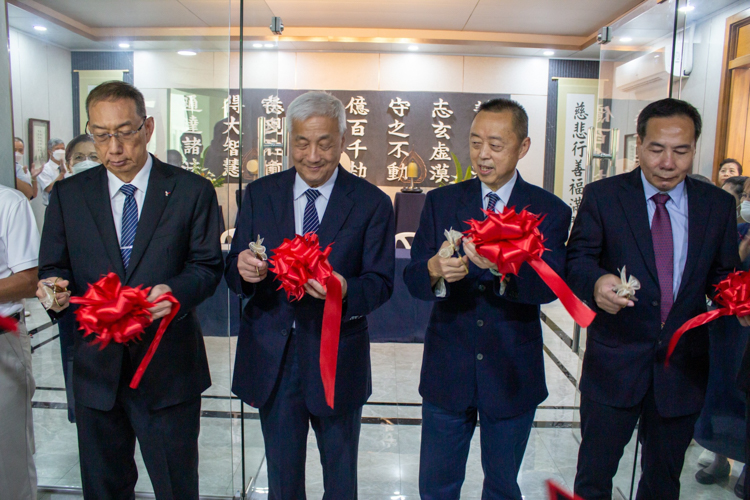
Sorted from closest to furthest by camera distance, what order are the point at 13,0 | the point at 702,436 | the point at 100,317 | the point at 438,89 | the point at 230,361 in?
the point at 100,317
the point at 13,0
the point at 230,361
the point at 702,436
the point at 438,89

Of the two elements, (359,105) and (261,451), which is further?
(359,105)

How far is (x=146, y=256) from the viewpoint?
67.4 inches

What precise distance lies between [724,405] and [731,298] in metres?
0.98

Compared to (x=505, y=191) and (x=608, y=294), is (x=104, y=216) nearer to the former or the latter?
(x=505, y=191)

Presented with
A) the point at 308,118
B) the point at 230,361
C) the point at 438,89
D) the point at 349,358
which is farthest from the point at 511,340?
the point at 438,89

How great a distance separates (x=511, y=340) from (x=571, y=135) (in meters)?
6.99

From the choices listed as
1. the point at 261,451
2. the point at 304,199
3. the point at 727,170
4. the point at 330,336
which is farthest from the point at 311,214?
the point at 727,170

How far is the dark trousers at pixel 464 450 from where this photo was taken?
182 cm

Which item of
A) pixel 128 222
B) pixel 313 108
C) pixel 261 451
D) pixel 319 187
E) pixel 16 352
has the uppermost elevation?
pixel 313 108

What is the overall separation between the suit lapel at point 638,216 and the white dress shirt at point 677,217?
0.02m

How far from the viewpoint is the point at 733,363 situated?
2.31 metres

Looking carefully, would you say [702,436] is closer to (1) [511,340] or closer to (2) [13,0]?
(1) [511,340]

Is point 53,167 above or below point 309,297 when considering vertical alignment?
above

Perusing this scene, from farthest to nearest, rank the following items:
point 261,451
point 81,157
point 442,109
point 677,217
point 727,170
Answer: point 442,109 < point 261,451 < point 727,170 < point 81,157 < point 677,217
